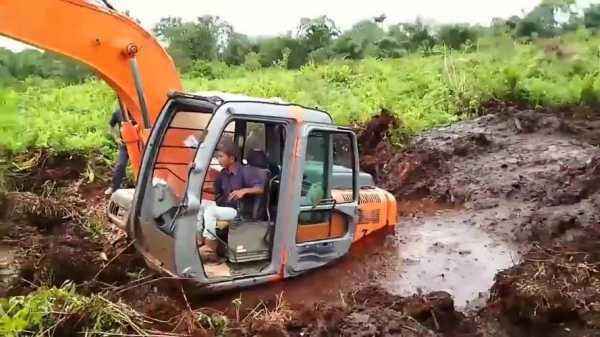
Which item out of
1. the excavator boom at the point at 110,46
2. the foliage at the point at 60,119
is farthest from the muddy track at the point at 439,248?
the excavator boom at the point at 110,46

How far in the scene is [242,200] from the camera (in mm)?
6660

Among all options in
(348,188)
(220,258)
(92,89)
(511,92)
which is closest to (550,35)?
(511,92)

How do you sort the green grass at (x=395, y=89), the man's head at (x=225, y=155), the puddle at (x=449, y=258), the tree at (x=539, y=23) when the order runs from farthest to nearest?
the tree at (x=539, y=23) → the green grass at (x=395, y=89) → the puddle at (x=449, y=258) → the man's head at (x=225, y=155)

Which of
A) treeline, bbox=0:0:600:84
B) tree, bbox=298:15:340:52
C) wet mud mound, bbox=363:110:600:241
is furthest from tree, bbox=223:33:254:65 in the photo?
wet mud mound, bbox=363:110:600:241

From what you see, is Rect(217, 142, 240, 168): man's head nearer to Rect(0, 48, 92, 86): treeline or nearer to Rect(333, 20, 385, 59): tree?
Rect(0, 48, 92, 86): treeline

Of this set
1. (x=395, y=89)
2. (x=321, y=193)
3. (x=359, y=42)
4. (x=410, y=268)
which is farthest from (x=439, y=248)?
(x=359, y=42)

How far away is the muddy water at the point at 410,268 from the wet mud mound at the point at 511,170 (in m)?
0.61

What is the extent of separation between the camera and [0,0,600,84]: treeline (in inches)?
864

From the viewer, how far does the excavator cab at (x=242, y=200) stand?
6184 mm

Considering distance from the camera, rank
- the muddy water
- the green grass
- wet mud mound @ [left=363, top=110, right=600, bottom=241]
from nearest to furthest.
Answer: the muddy water
wet mud mound @ [left=363, top=110, right=600, bottom=241]
the green grass

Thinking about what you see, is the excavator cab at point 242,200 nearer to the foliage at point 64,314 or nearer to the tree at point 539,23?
the foliage at point 64,314

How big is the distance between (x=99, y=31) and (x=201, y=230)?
→ 5.98 feet

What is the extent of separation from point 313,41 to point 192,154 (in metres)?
19.6

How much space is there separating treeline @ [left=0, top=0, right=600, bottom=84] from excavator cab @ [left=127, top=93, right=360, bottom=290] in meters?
14.9
